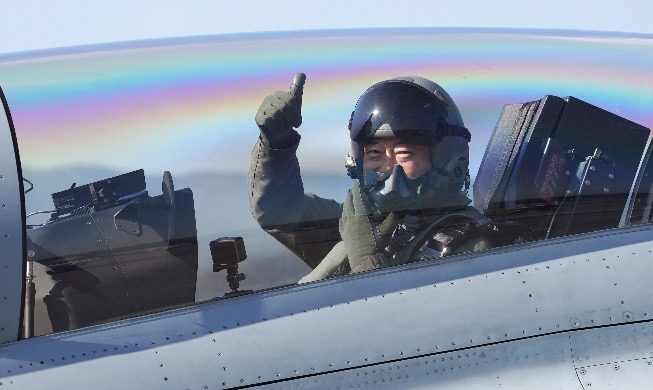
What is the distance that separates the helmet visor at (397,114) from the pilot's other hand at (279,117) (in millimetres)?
252

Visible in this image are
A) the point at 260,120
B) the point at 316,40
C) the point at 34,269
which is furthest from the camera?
the point at 316,40

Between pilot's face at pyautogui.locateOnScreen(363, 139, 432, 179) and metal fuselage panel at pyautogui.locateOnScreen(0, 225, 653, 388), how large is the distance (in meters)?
0.49

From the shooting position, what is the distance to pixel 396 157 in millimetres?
3777

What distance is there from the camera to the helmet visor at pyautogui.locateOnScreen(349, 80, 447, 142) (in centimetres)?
379

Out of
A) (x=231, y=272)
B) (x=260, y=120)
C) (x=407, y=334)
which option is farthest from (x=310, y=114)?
(x=407, y=334)

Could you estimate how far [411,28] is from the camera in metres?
4.71

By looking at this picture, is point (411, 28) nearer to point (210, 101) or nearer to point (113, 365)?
point (210, 101)

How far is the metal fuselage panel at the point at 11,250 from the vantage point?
3.33m

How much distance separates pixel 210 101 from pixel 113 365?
1268 millimetres

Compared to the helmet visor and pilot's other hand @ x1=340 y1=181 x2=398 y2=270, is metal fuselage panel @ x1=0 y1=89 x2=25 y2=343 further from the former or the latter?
the helmet visor

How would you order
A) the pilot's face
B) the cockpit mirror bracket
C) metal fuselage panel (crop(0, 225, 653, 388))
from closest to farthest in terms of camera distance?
metal fuselage panel (crop(0, 225, 653, 388)) < the cockpit mirror bracket < the pilot's face

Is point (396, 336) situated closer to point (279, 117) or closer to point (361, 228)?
point (361, 228)

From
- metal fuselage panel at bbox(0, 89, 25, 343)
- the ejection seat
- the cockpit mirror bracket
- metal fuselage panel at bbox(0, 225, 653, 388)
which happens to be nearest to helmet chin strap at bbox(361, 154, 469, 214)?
the ejection seat

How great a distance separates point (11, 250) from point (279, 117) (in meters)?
1.21
